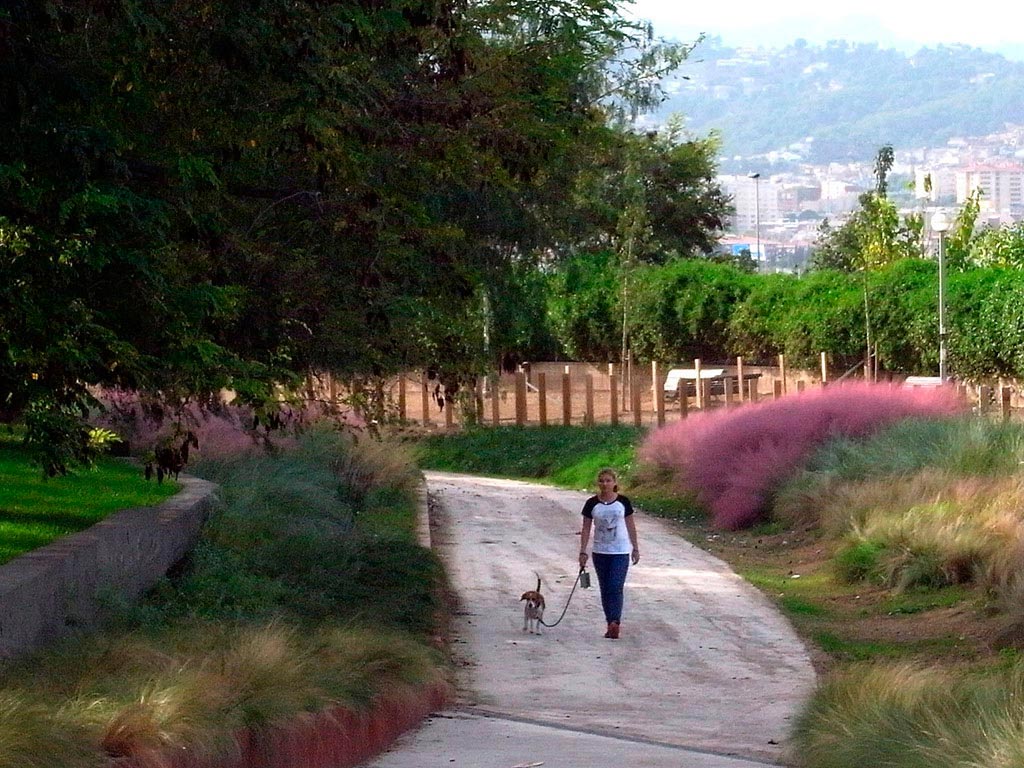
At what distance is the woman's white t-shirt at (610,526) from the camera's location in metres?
13.5

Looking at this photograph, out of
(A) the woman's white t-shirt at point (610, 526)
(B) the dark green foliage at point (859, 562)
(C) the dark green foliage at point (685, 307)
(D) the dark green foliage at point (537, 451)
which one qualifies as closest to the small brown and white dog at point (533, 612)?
(A) the woman's white t-shirt at point (610, 526)

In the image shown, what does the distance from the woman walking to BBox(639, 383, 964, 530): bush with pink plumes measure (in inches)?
368

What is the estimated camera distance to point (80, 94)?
342 inches

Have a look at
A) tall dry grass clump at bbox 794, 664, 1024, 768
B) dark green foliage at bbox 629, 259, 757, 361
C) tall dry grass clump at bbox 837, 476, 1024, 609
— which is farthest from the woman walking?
dark green foliage at bbox 629, 259, 757, 361

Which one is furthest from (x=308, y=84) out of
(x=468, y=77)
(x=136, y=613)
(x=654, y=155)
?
(x=654, y=155)

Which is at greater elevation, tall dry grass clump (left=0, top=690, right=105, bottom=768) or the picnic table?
the picnic table

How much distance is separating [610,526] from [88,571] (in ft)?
17.1

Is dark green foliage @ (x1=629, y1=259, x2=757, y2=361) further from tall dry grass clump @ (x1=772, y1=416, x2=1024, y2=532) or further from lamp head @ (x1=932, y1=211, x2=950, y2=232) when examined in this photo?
tall dry grass clump @ (x1=772, y1=416, x2=1024, y2=532)

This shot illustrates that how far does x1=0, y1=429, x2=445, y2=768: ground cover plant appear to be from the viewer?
6.43m

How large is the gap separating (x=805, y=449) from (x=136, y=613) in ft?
49.3

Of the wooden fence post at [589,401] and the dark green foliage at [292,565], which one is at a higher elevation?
the wooden fence post at [589,401]

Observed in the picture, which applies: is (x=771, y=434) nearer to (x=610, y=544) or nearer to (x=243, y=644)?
(x=610, y=544)

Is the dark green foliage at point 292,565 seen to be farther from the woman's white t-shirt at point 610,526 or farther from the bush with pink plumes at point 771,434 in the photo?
the bush with pink plumes at point 771,434

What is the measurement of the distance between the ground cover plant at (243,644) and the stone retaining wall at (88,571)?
178 mm
